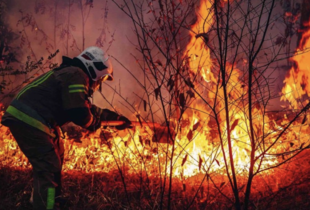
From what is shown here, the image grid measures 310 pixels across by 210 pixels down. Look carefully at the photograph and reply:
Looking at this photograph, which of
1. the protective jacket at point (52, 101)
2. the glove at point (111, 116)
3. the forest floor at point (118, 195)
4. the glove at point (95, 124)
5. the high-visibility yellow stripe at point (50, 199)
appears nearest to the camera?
the high-visibility yellow stripe at point (50, 199)

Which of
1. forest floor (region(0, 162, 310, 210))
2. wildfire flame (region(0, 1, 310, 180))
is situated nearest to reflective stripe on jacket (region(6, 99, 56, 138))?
forest floor (region(0, 162, 310, 210))

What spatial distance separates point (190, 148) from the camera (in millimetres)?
5539

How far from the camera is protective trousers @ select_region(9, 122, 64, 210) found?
11.7 feet

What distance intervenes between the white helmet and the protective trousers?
979 millimetres

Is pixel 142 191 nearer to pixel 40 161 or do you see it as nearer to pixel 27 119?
pixel 40 161

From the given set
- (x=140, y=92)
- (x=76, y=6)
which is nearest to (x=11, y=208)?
(x=140, y=92)

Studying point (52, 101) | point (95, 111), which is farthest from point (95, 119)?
point (52, 101)

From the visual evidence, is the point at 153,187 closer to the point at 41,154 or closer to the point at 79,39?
the point at 41,154

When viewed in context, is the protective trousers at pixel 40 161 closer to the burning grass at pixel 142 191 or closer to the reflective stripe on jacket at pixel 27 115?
the reflective stripe on jacket at pixel 27 115

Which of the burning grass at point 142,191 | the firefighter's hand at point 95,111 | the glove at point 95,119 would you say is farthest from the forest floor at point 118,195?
the firefighter's hand at point 95,111

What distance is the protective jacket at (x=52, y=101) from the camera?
3.66 meters

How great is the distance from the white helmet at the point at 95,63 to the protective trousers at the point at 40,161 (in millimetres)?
979

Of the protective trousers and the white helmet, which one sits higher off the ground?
the white helmet

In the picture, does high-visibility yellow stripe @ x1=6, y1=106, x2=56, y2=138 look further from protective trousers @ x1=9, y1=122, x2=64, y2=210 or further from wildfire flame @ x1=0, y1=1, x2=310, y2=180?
wildfire flame @ x1=0, y1=1, x2=310, y2=180
